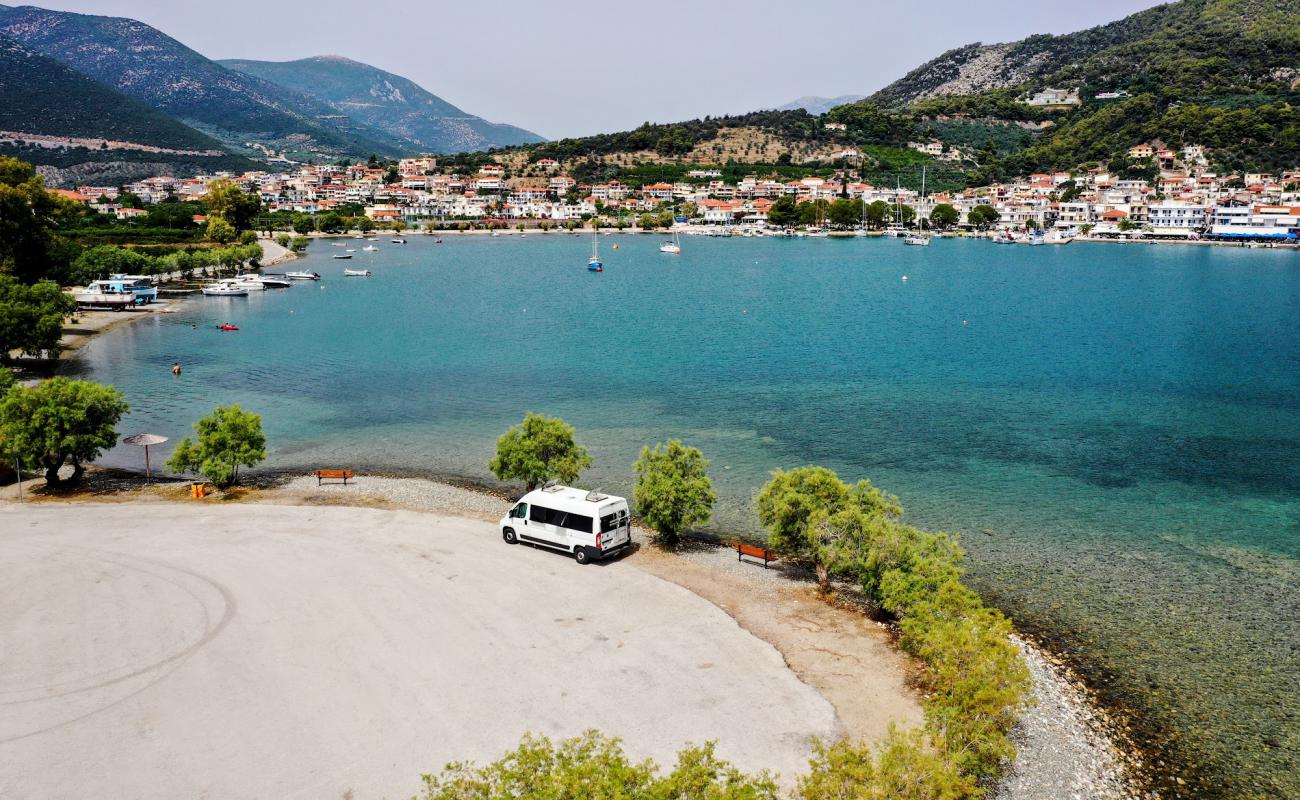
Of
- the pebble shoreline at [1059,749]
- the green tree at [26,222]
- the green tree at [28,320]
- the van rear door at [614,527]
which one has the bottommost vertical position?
the pebble shoreline at [1059,749]

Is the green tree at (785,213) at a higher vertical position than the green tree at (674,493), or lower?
higher

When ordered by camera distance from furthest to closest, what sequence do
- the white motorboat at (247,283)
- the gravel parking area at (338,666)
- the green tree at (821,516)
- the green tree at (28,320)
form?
the white motorboat at (247,283) < the green tree at (28,320) < the green tree at (821,516) < the gravel parking area at (338,666)

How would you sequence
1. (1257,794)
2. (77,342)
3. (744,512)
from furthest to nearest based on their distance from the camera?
(77,342), (744,512), (1257,794)

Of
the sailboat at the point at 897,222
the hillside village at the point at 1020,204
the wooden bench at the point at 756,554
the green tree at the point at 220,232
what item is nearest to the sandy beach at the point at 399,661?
the wooden bench at the point at 756,554

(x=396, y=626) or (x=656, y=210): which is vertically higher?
(x=656, y=210)

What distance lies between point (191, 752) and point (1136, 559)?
67.0 ft

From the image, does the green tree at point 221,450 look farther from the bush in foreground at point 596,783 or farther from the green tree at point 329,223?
the green tree at point 329,223

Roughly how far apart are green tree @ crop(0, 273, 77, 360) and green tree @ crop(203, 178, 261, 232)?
6617 centimetres

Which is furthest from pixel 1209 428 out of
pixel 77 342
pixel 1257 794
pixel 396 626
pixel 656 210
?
pixel 656 210

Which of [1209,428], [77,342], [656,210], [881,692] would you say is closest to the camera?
[881,692]

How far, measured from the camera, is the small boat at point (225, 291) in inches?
2940

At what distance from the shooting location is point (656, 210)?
18838 cm

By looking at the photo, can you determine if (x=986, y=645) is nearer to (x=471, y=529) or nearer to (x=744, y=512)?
(x=744, y=512)

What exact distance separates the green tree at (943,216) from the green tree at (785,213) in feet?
91.8
